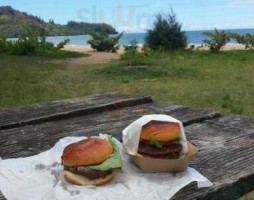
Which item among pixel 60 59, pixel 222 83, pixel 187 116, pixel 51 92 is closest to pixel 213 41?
pixel 60 59

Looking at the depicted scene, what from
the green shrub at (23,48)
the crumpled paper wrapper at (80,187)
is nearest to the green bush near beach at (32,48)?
the green shrub at (23,48)

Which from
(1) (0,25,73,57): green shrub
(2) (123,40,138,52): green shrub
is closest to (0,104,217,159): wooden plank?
(1) (0,25,73,57): green shrub

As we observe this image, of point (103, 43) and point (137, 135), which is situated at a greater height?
point (137, 135)

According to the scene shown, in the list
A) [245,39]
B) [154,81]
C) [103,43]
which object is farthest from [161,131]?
[103,43]

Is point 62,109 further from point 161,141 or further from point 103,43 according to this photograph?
point 103,43

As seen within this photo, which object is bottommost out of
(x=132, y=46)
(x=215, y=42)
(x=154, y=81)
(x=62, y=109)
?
(x=154, y=81)

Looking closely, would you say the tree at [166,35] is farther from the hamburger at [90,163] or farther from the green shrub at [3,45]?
the hamburger at [90,163]
